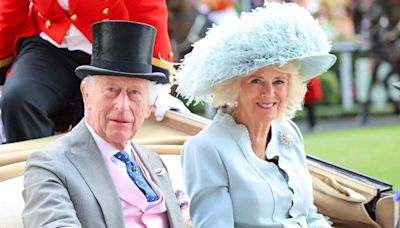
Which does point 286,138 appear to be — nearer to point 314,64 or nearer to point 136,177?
point 314,64

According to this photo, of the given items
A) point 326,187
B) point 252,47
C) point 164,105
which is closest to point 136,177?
point 252,47

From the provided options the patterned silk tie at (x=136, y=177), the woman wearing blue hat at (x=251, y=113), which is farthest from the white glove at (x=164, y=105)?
the patterned silk tie at (x=136, y=177)

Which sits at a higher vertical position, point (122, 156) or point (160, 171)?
point (122, 156)

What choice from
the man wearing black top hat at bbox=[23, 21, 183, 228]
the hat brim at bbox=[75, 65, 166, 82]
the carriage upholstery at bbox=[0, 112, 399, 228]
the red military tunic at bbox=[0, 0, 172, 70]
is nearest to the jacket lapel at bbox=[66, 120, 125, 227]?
the man wearing black top hat at bbox=[23, 21, 183, 228]

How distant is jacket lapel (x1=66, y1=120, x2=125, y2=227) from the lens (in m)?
2.66

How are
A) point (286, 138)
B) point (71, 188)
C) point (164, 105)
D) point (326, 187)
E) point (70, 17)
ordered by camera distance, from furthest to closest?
point (164, 105) < point (70, 17) < point (326, 187) < point (286, 138) < point (71, 188)

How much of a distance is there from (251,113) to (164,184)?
377 mm

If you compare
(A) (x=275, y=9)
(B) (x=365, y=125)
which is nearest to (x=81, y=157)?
(A) (x=275, y=9)

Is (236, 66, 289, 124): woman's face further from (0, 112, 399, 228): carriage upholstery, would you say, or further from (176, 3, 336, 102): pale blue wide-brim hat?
→ (0, 112, 399, 228): carriage upholstery

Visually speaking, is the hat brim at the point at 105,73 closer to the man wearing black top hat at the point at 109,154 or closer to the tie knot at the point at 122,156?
the man wearing black top hat at the point at 109,154

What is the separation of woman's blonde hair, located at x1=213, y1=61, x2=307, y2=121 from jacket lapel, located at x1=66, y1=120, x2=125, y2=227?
48 cm

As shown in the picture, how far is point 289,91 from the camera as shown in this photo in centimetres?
309

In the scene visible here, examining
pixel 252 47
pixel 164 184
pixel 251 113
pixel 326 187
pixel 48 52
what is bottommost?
pixel 326 187

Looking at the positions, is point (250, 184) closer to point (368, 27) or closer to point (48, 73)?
point (48, 73)
